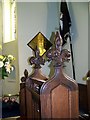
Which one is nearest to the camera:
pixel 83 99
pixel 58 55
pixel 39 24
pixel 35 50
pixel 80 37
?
pixel 58 55

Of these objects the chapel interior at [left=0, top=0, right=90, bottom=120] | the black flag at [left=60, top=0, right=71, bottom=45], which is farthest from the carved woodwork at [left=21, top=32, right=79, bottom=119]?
the black flag at [left=60, top=0, right=71, bottom=45]

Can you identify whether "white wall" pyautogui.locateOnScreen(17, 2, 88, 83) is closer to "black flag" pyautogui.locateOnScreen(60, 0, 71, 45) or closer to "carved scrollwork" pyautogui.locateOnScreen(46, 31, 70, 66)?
"black flag" pyautogui.locateOnScreen(60, 0, 71, 45)

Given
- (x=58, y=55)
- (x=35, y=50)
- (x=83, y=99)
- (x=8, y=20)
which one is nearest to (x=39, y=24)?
(x=8, y=20)

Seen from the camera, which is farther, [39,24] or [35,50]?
[39,24]

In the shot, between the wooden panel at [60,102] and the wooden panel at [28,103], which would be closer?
the wooden panel at [60,102]

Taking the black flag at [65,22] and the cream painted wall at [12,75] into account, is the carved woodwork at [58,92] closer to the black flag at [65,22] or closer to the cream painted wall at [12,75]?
the black flag at [65,22]

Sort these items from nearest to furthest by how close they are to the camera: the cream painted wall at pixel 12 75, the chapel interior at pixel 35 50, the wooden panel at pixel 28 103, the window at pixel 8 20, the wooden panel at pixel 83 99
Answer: the wooden panel at pixel 28 103 → the chapel interior at pixel 35 50 → the wooden panel at pixel 83 99 → the cream painted wall at pixel 12 75 → the window at pixel 8 20

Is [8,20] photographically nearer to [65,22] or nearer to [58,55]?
[65,22]

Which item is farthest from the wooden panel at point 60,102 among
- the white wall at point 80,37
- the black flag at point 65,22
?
the black flag at point 65,22

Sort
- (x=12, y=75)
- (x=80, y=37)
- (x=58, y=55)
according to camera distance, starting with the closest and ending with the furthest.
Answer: (x=58, y=55), (x=80, y=37), (x=12, y=75)

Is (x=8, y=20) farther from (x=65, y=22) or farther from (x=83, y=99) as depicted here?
(x=83, y=99)

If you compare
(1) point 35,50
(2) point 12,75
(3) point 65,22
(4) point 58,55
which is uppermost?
(3) point 65,22

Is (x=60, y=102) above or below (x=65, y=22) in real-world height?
below

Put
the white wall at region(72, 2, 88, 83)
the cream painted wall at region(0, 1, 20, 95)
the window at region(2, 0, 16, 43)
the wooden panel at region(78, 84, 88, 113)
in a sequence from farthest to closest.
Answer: the window at region(2, 0, 16, 43) < the cream painted wall at region(0, 1, 20, 95) < the white wall at region(72, 2, 88, 83) < the wooden panel at region(78, 84, 88, 113)
